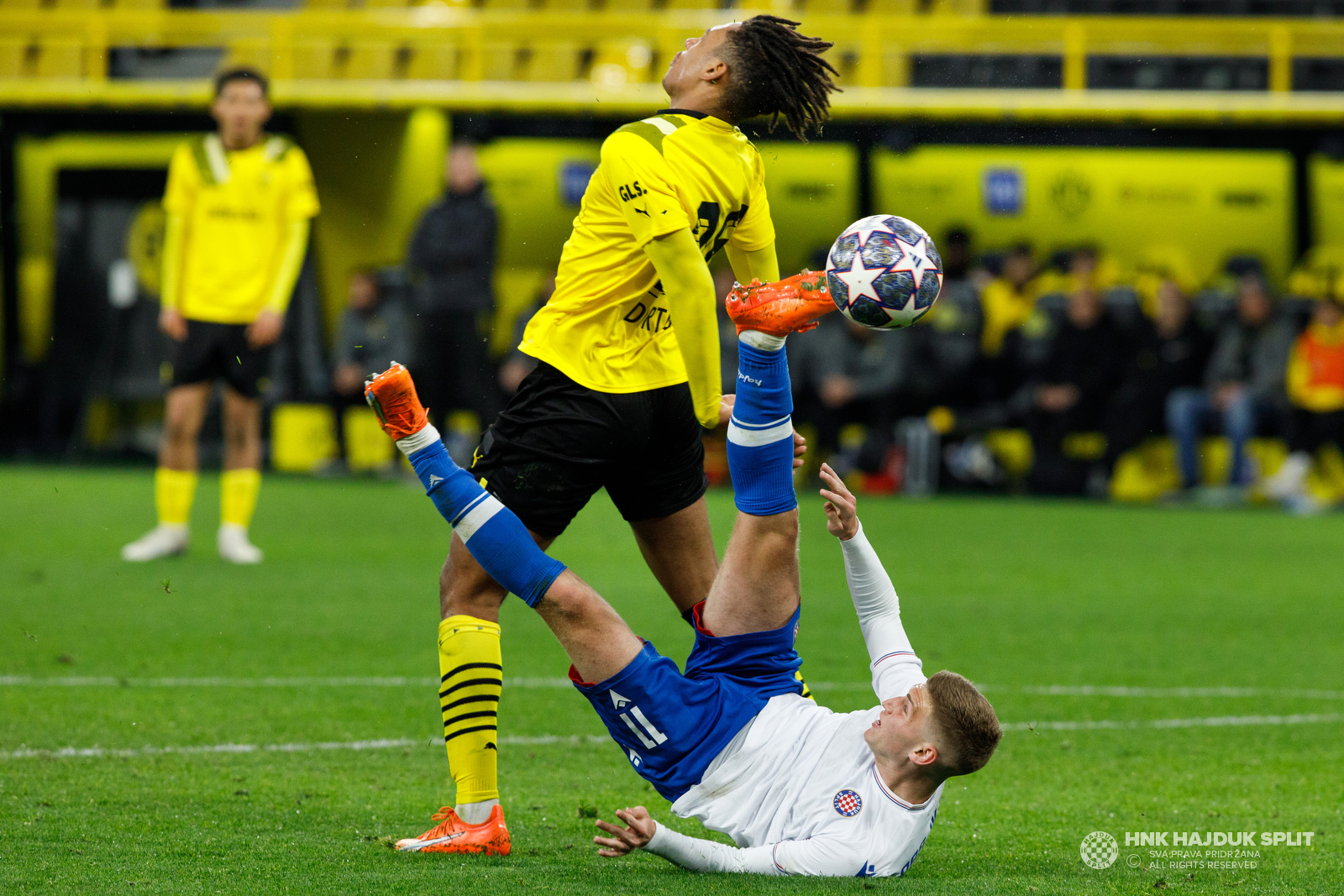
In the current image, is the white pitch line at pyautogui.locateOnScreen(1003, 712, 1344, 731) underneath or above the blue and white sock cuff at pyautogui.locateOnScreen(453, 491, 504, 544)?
underneath

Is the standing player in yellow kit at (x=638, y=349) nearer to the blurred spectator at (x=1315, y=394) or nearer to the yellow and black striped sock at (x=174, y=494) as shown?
the yellow and black striped sock at (x=174, y=494)

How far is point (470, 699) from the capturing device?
4.02 metres

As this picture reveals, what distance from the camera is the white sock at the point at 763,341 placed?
395cm

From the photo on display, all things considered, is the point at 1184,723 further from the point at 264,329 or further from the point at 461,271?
the point at 461,271

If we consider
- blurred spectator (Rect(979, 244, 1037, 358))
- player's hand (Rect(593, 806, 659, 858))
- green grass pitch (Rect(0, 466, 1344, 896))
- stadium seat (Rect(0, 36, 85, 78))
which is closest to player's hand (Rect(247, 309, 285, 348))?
green grass pitch (Rect(0, 466, 1344, 896))

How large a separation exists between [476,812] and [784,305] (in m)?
1.41

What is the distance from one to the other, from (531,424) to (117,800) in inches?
57.9

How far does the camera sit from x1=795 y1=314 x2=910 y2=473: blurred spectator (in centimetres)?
1523

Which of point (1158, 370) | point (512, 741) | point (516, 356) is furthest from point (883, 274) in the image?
point (1158, 370)

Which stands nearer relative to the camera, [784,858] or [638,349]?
[784,858]

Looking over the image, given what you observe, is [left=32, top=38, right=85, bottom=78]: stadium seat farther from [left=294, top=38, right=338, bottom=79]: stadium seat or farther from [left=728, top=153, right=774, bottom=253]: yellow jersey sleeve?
[left=728, top=153, right=774, bottom=253]: yellow jersey sleeve

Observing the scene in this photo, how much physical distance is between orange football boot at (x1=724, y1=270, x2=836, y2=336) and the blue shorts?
2.64ft

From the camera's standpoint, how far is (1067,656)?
23.4 ft

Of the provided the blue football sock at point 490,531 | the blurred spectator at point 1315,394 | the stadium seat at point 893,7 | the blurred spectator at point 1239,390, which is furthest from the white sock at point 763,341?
the stadium seat at point 893,7
